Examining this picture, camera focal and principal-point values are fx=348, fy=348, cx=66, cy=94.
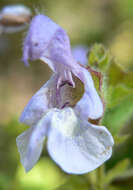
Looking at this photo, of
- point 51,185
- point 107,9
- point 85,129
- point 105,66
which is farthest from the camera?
point 107,9

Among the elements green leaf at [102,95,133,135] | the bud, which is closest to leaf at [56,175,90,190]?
green leaf at [102,95,133,135]

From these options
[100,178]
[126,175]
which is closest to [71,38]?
[126,175]

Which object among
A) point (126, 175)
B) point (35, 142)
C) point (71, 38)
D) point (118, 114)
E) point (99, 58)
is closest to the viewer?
point (35, 142)

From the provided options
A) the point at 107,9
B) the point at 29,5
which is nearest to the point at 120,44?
the point at 107,9

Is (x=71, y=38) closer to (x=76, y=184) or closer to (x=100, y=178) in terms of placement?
(x=76, y=184)

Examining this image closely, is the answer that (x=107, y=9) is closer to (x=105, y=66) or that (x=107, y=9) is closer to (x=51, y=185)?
(x=51, y=185)

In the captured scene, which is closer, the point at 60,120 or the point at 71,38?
the point at 60,120

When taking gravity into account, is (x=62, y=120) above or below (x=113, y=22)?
above

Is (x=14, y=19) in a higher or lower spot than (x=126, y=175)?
higher
